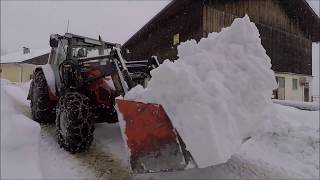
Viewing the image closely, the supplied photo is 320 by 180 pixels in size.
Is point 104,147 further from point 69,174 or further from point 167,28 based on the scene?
point 167,28

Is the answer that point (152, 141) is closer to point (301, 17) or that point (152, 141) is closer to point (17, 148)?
point (17, 148)

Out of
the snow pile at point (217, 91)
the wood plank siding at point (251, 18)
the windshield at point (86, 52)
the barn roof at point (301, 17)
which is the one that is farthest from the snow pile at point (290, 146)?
the barn roof at point (301, 17)

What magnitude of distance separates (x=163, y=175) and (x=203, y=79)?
130 cm

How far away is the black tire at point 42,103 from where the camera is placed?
6.44 metres

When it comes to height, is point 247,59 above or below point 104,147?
above

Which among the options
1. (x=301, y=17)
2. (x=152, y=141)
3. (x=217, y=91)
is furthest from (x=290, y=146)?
(x=301, y=17)

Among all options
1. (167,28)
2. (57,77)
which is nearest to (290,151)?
(57,77)

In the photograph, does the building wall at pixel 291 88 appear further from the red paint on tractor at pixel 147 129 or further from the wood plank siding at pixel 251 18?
the red paint on tractor at pixel 147 129

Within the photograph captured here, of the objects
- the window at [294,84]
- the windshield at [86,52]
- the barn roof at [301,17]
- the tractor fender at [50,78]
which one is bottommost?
the window at [294,84]

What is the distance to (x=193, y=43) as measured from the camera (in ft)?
14.0

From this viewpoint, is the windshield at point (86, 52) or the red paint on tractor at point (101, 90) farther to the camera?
the windshield at point (86, 52)

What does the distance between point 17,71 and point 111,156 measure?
3863 centimetres

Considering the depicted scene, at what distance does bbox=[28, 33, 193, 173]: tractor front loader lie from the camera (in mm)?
3527

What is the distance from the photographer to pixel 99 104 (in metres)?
5.61
